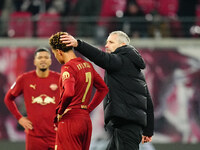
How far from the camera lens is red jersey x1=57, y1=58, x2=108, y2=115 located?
202 inches

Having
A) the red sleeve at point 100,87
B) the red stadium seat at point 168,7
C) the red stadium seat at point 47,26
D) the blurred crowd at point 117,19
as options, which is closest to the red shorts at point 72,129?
the red sleeve at point 100,87

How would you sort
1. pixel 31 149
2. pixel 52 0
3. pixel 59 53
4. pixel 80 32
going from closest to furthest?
pixel 59 53 → pixel 31 149 → pixel 80 32 → pixel 52 0

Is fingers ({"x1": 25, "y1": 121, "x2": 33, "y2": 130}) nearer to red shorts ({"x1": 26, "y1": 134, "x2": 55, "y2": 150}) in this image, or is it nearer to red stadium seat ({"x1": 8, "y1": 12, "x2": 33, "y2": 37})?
red shorts ({"x1": 26, "y1": 134, "x2": 55, "y2": 150})

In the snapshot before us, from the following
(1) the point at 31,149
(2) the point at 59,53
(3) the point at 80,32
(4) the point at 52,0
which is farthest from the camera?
(4) the point at 52,0

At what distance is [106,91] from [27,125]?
185 cm

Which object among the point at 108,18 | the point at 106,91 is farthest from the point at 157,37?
the point at 106,91

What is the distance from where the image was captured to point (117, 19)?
40.4ft

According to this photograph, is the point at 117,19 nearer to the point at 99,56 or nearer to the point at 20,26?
the point at 20,26

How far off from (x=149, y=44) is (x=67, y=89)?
7610 mm

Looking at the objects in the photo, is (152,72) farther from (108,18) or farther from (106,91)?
(106,91)

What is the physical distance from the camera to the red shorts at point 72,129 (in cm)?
532

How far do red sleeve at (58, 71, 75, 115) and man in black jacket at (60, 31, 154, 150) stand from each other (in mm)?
423

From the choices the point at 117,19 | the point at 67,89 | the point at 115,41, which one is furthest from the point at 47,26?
the point at 67,89

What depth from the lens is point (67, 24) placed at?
40.5ft
